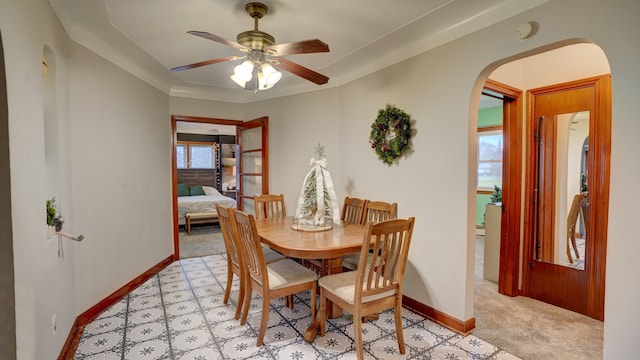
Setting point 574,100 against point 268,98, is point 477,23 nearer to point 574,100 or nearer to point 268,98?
point 574,100

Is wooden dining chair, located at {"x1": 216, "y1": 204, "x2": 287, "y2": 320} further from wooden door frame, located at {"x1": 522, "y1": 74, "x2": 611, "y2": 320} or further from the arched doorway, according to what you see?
wooden door frame, located at {"x1": 522, "y1": 74, "x2": 611, "y2": 320}

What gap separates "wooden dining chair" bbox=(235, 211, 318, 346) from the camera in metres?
2.10

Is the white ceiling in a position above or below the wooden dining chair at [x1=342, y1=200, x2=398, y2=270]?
above

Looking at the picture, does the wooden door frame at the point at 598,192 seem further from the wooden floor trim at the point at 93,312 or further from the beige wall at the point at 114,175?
the beige wall at the point at 114,175

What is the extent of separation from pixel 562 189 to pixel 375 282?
6.76 feet

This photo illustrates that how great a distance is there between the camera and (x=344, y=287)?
209 centimetres

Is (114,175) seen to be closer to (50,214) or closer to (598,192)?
(50,214)

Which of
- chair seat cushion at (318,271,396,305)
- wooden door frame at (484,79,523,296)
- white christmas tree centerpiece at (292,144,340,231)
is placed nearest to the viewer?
chair seat cushion at (318,271,396,305)

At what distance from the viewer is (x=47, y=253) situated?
5.66 ft

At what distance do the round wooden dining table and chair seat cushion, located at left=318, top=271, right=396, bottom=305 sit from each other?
0.50 feet

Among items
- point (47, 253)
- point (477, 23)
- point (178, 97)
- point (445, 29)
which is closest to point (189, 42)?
point (178, 97)

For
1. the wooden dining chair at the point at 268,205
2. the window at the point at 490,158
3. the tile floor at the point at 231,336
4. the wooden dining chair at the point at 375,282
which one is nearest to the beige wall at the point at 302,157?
the tile floor at the point at 231,336

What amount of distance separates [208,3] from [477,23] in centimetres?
195

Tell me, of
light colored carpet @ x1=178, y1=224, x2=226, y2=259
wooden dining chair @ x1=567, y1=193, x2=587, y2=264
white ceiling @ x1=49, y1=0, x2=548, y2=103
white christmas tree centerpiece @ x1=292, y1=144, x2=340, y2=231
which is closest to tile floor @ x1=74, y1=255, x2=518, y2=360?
white christmas tree centerpiece @ x1=292, y1=144, x2=340, y2=231
